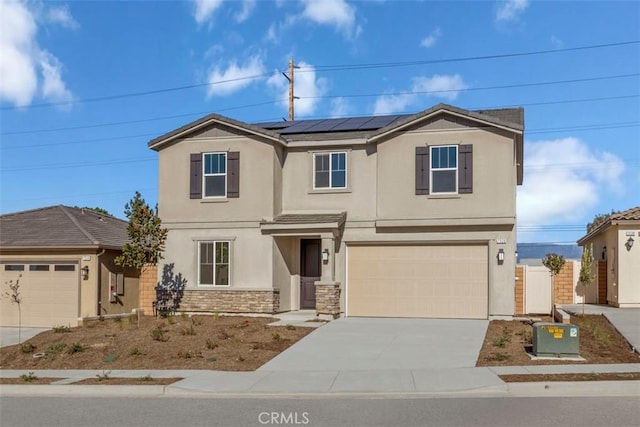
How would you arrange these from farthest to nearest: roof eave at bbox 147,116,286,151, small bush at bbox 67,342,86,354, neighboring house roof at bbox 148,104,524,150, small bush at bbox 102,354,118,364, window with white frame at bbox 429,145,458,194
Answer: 1. roof eave at bbox 147,116,286,151
2. window with white frame at bbox 429,145,458,194
3. neighboring house roof at bbox 148,104,524,150
4. small bush at bbox 67,342,86,354
5. small bush at bbox 102,354,118,364

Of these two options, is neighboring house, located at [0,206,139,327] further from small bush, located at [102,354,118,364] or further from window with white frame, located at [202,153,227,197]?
small bush, located at [102,354,118,364]

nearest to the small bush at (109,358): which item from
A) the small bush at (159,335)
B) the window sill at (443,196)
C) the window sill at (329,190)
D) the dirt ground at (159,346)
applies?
the dirt ground at (159,346)

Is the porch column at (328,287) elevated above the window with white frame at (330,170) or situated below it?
below

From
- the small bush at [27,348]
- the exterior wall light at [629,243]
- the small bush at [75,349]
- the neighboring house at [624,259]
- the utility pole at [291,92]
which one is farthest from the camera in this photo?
the utility pole at [291,92]

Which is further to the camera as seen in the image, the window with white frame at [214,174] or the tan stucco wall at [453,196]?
the window with white frame at [214,174]

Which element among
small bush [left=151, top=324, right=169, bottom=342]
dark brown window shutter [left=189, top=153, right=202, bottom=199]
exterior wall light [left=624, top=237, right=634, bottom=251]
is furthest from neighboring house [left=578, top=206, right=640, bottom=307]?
small bush [left=151, top=324, right=169, bottom=342]

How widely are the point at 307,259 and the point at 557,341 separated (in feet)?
33.7


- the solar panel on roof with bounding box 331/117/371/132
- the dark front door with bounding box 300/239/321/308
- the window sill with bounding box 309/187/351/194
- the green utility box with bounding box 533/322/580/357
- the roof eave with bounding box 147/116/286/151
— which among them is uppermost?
the solar panel on roof with bounding box 331/117/371/132

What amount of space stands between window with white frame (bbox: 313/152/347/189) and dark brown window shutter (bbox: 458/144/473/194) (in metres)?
3.63

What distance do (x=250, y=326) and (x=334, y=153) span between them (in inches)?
250

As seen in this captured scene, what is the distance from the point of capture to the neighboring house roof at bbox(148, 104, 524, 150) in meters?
19.5

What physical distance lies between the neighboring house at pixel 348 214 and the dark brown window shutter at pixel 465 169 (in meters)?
0.03

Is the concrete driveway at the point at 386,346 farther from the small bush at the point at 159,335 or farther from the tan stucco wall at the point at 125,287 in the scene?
the tan stucco wall at the point at 125,287

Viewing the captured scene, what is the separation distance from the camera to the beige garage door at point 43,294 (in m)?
22.7
